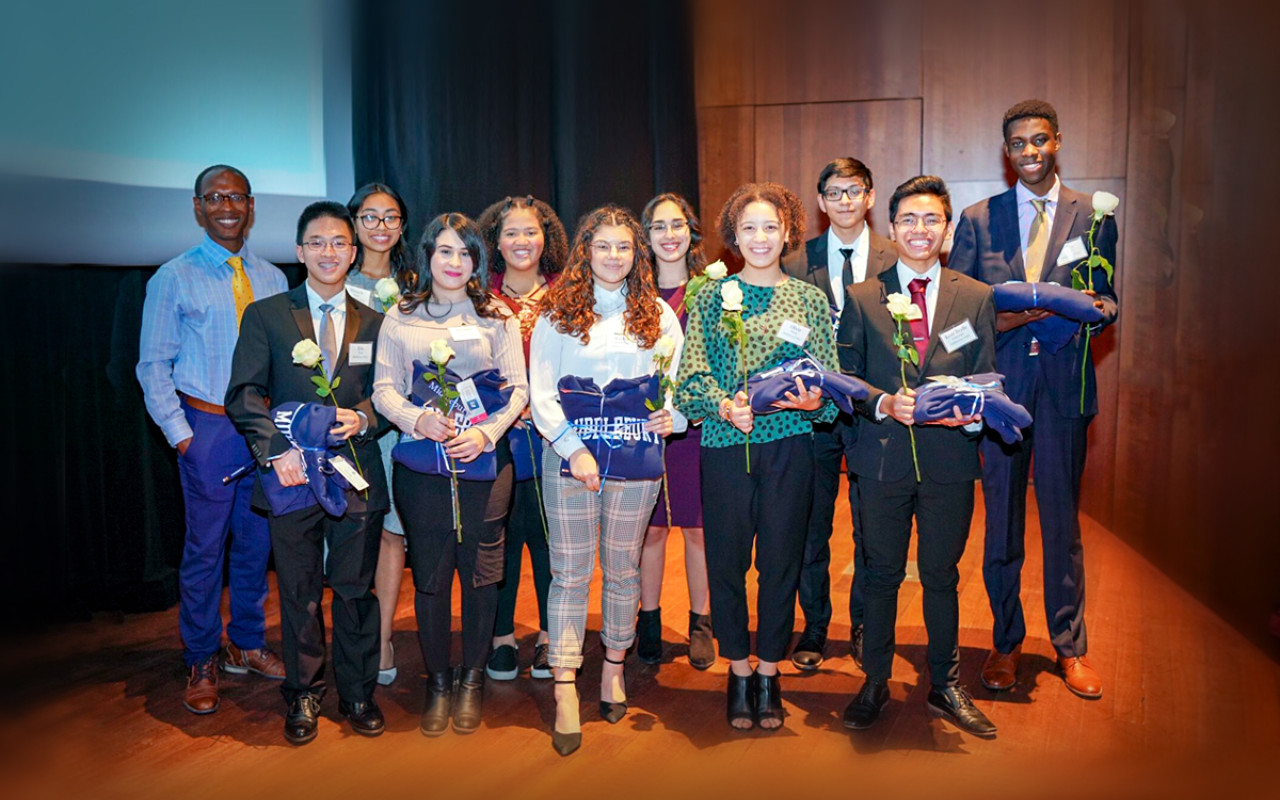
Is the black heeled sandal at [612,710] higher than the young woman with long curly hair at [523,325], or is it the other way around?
the young woman with long curly hair at [523,325]

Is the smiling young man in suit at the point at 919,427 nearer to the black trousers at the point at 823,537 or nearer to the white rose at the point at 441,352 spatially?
the black trousers at the point at 823,537

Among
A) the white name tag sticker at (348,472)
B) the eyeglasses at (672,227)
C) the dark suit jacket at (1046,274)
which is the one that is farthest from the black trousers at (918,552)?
the white name tag sticker at (348,472)

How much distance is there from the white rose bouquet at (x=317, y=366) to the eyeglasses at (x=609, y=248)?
0.85 meters

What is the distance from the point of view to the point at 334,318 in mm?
2975

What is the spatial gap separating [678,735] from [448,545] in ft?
2.94

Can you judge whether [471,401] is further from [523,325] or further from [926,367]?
[926,367]

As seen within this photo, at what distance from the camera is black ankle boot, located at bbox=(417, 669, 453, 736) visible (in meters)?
2.95

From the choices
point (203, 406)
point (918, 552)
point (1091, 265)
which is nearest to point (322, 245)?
point (203, 406)

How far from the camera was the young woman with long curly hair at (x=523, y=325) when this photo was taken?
326 cm

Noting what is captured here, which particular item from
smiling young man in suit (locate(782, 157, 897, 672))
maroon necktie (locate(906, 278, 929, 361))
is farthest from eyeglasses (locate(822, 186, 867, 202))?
maroon necktie (locate(906, 278, 929, 361))

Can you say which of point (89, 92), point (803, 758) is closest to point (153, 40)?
point (89, 92)

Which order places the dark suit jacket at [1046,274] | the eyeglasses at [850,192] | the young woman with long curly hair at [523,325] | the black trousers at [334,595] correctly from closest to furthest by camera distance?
the black trousers at [334,595] → the dark suit jacket at [1046,274] → the young woman with long curly hair at [523,325] → the eyeglasses at [850,192]

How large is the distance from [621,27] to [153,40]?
235cm

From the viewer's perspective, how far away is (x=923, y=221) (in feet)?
9.33
